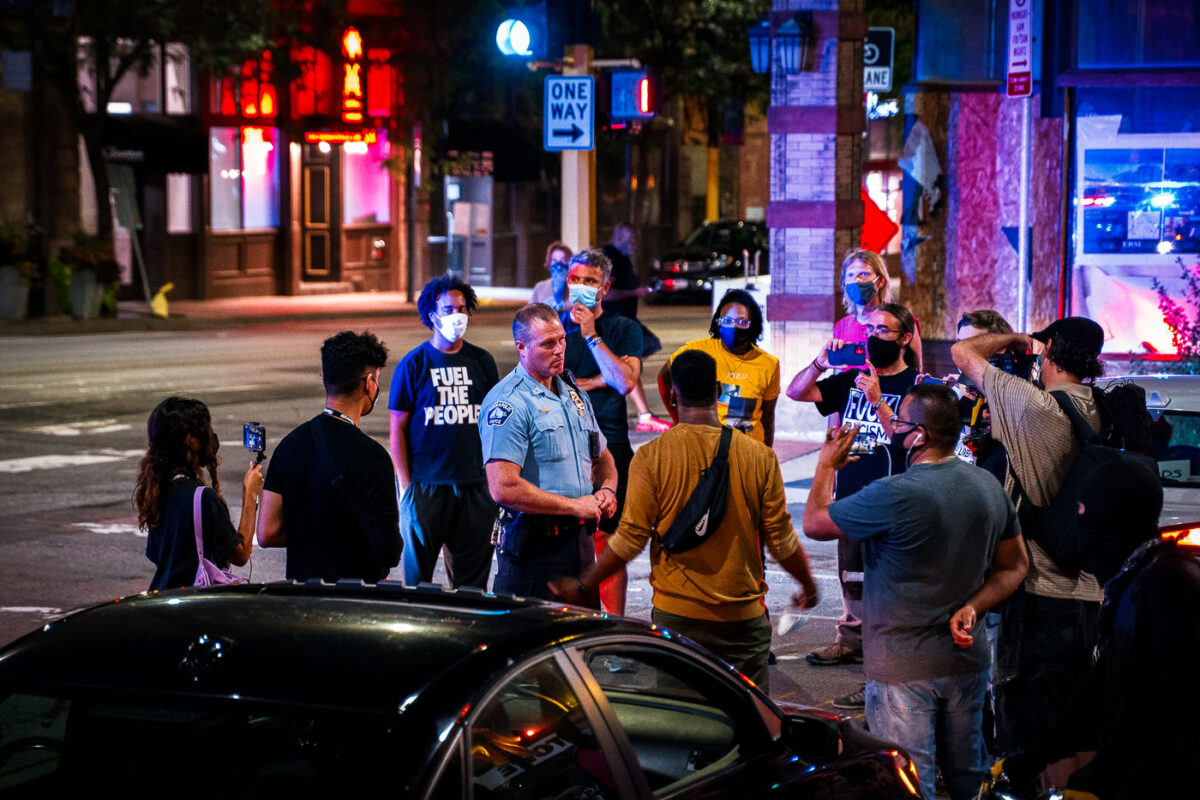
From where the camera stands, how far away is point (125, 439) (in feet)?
52.4

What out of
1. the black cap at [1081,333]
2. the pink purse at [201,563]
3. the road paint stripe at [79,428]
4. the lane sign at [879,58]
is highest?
the lane sign at [879,58]

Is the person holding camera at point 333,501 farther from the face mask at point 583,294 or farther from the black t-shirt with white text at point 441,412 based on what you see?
the face mask at point 583,294

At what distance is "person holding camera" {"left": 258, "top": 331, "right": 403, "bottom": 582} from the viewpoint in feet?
20.1

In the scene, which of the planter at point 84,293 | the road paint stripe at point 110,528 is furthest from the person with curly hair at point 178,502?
the planter at point 84,293

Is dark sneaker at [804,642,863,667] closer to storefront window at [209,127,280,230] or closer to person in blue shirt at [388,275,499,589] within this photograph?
person in blue shirt at [388,275,499,589]

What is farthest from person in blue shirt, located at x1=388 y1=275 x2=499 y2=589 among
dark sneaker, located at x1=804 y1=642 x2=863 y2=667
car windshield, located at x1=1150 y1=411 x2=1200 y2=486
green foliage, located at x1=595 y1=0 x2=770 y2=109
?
green foliage, located at x1=595 y1=0 x2=770 y2=109

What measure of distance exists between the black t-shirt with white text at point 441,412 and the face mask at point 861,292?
2.07 meters

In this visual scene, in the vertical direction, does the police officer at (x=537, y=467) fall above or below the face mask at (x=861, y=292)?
below

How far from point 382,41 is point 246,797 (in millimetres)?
36673

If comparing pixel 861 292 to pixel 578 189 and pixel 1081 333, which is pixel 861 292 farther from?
pixel 578 189

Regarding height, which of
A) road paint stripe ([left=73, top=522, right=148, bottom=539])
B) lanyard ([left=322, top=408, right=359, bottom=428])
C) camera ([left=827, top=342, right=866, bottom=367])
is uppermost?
camera ([left=827, top=342, right=866, bottom=367])

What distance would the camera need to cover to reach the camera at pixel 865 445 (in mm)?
7887

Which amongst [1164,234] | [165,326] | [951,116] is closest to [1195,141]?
[1164,234]

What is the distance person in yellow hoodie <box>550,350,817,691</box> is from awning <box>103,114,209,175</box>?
29.5m
